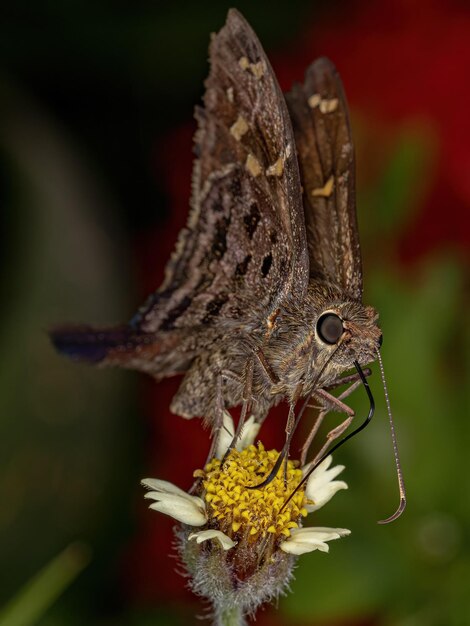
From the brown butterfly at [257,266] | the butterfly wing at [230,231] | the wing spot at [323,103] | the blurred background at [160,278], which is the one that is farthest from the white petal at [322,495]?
the wing spot at [323,103]

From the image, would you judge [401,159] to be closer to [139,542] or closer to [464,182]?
[464,182]

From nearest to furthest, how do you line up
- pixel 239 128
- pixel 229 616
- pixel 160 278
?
pixel 229 616
pixel 239 128
pixel 160 278

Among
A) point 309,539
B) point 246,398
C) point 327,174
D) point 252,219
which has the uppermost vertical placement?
point 327,174

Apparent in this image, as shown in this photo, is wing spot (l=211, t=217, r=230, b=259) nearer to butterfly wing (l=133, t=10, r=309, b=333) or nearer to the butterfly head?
butterfly wing (l=133, t=10, r=309, b=333)

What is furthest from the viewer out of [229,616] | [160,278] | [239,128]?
[160,278]

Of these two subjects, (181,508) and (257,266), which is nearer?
(181,508)

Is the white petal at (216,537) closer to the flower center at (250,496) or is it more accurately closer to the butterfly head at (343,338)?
the flower center at (250,496)

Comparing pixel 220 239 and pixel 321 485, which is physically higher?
pixel 220 239

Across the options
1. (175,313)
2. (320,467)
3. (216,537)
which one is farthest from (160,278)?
(216,537)

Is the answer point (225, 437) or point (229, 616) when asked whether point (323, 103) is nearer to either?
point (225, 437)
